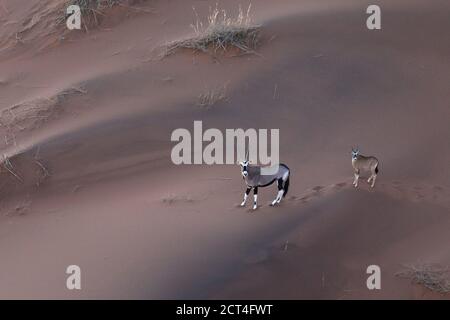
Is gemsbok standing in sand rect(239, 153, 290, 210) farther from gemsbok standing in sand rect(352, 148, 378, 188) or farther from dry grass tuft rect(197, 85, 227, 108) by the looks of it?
dry grass tuft rect(197, 85, 227, 108)

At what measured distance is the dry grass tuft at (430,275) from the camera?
5234mm

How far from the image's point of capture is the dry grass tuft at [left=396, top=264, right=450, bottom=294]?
5234 millimetres

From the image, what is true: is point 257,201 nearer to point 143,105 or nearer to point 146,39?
point 143,105

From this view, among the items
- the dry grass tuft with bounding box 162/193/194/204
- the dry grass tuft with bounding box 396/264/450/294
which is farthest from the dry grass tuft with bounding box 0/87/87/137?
the dry grass tuft with bounding box 396/264/450/294

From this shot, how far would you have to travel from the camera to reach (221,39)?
861 centimetres

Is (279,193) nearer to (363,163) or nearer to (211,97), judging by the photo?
(363,163)

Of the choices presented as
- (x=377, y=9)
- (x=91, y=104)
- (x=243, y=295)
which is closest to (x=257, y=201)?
(x=243, y=295)

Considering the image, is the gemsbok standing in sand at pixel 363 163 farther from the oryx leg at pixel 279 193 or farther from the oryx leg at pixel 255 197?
the oryx leg at pixel 255 197

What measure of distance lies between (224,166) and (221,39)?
8.77 ft

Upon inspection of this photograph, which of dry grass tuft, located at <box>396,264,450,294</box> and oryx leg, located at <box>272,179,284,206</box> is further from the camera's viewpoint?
oryx leg, located at <box>272,179,284,206</box>

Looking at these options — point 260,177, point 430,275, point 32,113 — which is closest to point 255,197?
point 260,177

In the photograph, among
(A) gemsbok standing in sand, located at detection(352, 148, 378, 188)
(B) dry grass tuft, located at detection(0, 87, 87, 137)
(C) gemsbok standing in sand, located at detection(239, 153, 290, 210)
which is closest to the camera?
(C) gemsbok standing in sand, located at detection(239, 153, 290, 210)

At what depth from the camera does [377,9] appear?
9609 millimetres

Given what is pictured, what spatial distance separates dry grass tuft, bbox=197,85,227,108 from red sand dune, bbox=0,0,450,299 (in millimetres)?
107
